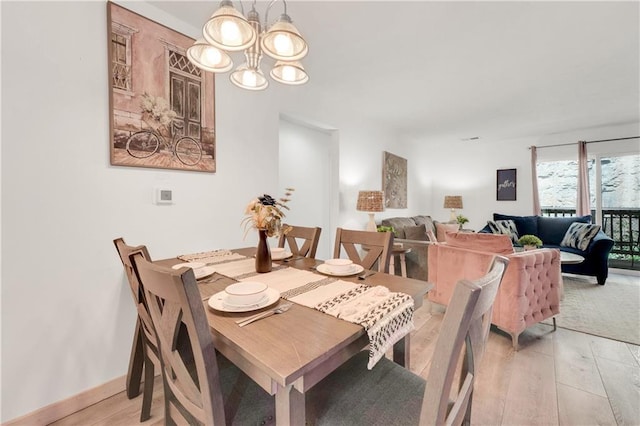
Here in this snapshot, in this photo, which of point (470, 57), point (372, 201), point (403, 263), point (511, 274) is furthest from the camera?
point (372, 201)

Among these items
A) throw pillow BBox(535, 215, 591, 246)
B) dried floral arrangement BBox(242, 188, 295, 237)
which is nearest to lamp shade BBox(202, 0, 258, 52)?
dried floral arrangement BBox(242, 188, 295, 237)

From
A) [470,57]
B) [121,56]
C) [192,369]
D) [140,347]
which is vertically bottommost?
[140,347]

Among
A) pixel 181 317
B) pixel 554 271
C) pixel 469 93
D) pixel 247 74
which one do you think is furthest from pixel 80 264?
pixel 469 93

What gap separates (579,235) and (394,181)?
276 centimetres

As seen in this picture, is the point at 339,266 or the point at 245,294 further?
the point at 339,266

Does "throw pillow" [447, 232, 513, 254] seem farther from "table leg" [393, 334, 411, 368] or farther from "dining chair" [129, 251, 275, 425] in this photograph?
"dining chair" [129, 251, 275, 425]

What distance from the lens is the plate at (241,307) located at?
3.07 feet

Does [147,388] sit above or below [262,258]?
below

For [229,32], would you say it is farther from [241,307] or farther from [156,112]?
[241,307]

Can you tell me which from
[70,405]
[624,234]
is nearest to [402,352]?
[70,405]

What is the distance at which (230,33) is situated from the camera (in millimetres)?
1190

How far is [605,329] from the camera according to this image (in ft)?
7.88

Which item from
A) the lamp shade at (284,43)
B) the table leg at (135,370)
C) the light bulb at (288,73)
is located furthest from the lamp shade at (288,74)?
the table leg at (135,370)

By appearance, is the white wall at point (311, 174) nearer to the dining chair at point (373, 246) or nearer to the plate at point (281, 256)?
the plate at point (281, 256)
